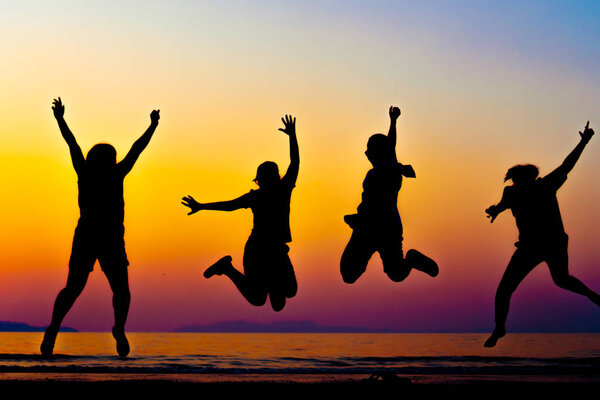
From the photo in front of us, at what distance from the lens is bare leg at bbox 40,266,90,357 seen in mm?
12164

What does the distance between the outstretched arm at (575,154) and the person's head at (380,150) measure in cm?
290

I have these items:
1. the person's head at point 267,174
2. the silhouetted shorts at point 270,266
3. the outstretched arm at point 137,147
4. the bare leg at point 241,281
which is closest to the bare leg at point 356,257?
the silhouetted shorts at point 270,266

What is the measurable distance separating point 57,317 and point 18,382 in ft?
9.14

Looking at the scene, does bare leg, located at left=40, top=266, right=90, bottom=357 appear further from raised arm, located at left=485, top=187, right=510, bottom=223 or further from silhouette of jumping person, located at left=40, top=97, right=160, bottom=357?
raised arm, located at left=485, top=187, right=510, bottom=223

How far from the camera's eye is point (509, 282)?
43.4 feet

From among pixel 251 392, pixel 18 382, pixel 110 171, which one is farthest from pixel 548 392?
pixel 110 171

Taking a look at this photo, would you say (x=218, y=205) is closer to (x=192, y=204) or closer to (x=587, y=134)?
(x=192, y=204)

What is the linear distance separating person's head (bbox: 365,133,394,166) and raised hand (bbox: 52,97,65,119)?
4.90 meters

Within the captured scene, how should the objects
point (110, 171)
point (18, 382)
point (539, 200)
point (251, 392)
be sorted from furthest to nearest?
point (539, 200), point (110, 171), point (18, 382), point (251, 392)

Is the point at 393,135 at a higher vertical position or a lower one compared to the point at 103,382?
higher

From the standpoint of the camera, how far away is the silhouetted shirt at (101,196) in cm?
1195

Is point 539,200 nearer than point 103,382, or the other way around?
point 103,382

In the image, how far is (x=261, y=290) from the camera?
1253cm

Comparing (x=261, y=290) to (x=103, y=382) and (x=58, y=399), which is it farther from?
(x=58, y=399)
